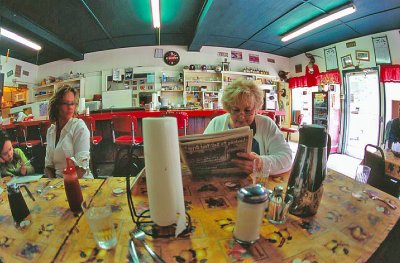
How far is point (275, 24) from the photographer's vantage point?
4.62m

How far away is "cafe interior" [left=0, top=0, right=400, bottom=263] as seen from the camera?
1.78 feet

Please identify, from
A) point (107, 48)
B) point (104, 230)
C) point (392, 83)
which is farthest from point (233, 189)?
point (107, 48)

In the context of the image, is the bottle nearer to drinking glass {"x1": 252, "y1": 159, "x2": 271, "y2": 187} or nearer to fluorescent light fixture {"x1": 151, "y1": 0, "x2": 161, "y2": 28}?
drinking glass {"x1": 252, "y1": 159, "x2": 271, "y2": 187}

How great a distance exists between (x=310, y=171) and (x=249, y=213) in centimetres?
30

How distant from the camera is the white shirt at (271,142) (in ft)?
3.69

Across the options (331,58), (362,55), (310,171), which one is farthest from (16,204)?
(331,58)

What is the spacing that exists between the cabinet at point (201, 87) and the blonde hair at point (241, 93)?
16.1ft

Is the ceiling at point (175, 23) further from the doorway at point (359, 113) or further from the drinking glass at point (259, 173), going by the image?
the drinking glass at point (259, 173)

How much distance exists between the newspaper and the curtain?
5565 millimetres

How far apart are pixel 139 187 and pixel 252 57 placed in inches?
281

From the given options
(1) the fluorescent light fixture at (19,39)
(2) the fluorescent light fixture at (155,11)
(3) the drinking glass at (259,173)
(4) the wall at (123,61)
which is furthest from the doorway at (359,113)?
(1) the fluorescent light fixture at (19,39)

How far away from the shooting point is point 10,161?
1.36 metres

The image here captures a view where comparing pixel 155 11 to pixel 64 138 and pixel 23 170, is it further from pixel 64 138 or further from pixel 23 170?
pixel 23 170

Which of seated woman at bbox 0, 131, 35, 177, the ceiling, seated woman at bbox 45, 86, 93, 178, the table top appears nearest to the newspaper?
the table top
